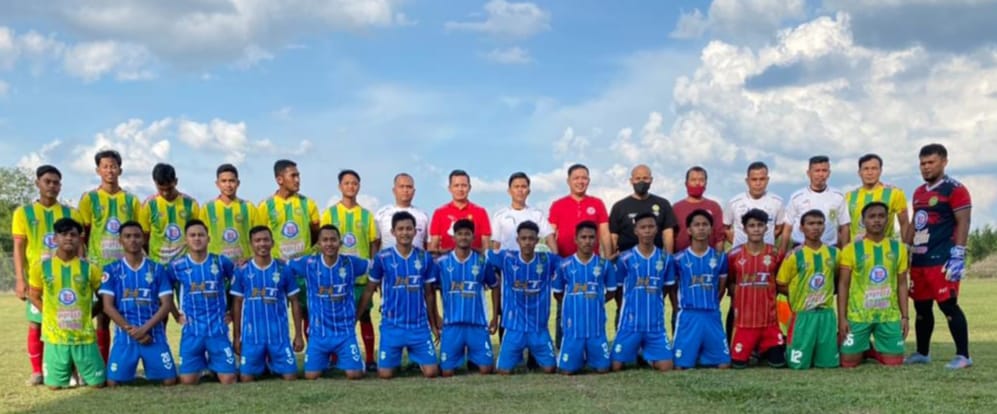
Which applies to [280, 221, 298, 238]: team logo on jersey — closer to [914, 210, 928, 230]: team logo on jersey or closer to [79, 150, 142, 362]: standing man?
[79, 150, 142, 362]: standing man

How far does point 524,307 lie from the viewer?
727cm

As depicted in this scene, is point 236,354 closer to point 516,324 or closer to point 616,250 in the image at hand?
point 516,324

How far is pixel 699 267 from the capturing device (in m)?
7.23

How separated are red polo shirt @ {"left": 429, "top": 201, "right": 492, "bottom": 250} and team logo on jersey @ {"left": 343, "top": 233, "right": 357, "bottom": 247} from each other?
0.70 m

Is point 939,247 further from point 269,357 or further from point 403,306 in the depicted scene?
point 269,357

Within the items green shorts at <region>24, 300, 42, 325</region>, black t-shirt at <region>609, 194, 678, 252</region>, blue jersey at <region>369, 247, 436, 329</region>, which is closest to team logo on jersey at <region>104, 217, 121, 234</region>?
green shorts at <region>24, 300, 42, 325</region>

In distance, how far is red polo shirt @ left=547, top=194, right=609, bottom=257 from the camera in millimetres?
7883

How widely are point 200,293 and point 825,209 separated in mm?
5538

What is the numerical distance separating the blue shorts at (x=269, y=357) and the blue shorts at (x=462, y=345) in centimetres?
125

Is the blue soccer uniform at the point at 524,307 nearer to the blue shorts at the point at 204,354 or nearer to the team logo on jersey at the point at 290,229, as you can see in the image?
the team logo on jersey at the point at 290,229

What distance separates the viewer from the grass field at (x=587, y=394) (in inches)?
218

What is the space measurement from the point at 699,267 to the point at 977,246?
49.4 m

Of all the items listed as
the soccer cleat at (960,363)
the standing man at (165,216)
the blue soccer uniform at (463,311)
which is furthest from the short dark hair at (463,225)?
the soccer cleat at (960,363)

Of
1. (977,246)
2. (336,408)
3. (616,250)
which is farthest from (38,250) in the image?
(977,246)
